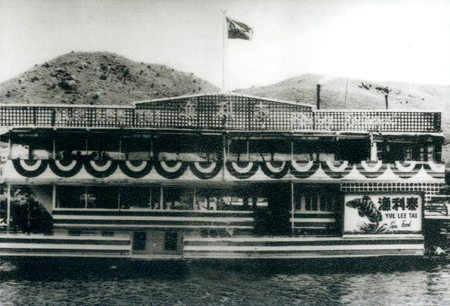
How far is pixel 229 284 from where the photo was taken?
575 inches

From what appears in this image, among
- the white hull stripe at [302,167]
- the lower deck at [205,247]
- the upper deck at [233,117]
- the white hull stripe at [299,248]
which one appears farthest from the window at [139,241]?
the white hull stripe at [302,167]

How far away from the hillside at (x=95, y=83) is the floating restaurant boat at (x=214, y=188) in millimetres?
19709

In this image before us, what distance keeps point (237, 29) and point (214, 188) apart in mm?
5357

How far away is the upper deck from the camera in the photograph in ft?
56.5

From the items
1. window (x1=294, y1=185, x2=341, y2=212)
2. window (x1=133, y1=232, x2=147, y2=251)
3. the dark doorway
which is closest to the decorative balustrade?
window (x1=294, y1=185, x2=341, y2=212)

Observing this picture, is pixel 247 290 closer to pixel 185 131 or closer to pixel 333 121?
pixel 185 131

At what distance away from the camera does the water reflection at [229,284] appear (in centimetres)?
1298

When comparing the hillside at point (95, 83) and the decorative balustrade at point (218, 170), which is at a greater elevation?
the hillside at point (95, 83)

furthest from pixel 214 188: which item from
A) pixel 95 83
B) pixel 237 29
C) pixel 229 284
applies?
pixel 95 83

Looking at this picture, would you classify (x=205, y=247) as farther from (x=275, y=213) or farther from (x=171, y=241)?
(x=275, y=213)

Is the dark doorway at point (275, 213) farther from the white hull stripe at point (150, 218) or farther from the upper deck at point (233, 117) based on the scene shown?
the upper deck at point (233, 117)

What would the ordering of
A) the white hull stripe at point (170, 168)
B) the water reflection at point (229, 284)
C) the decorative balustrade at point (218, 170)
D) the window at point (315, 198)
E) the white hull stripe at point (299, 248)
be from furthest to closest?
1. the window at point (315, 198)
2. the white hull stripe at point (170, 168)
3. the decorative balustrade at point (218, 170)
4. the white hull stripe at point (299, 248)
5. the water reflection at point (229, 284)

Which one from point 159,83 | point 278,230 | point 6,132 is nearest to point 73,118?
point 6,132

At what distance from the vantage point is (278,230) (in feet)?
56.1
